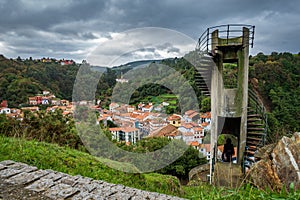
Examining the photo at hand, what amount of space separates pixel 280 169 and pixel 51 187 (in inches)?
117

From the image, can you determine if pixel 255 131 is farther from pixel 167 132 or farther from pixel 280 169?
pixel 167 132

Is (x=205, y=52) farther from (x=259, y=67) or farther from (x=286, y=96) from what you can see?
(x=259, y=67)

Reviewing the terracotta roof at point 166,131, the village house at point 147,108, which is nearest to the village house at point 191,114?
the terracotta roof at point 166,131

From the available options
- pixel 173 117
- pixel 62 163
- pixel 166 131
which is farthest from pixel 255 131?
pixel 62 163

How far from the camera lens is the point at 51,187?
6.39 ft

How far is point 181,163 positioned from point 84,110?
25.6ft

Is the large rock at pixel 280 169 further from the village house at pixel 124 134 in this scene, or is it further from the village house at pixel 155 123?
the village house at pixel 155 123

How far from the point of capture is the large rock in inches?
112

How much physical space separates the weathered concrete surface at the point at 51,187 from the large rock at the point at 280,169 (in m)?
1.63

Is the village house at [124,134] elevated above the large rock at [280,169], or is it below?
below

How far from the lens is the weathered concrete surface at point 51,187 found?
5.97ft

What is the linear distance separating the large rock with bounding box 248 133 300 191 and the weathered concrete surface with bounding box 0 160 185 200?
1632mm

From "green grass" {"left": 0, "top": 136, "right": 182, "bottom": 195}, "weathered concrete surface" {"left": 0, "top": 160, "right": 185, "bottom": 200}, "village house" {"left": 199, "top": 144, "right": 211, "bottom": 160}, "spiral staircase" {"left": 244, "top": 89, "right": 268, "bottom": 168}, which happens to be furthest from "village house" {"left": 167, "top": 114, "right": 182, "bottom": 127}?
"weathered concrete surface" {"left": 0, "top": 160, "right": 185, "bottom": 200}

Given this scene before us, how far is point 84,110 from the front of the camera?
26.7 ft
